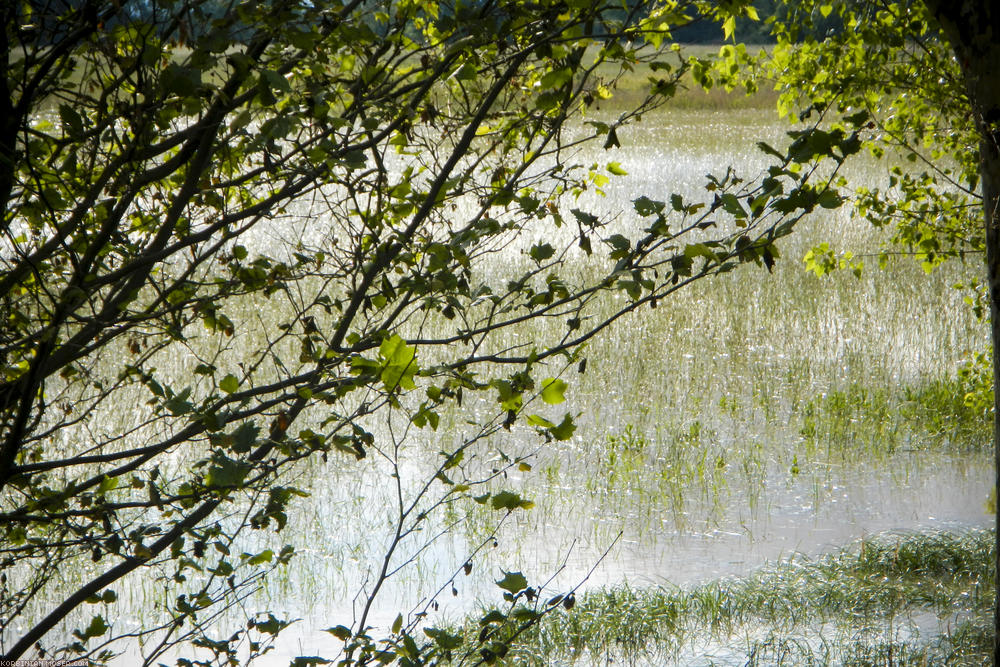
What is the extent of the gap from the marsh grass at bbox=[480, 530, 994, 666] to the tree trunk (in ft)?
2.65

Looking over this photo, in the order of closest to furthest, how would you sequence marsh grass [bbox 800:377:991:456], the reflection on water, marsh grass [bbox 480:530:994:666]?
marsh grass [bbox 480:530:994:666]
the reflection on water
marsh grass [bbox 800:377:991:456]

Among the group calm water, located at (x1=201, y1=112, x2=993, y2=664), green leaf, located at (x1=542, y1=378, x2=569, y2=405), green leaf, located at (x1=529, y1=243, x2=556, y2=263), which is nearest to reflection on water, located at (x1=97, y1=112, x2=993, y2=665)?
calm water, located at (x1=201, y1=112, x2=993, y2=664)

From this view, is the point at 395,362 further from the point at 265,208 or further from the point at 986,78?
the point at 986,78

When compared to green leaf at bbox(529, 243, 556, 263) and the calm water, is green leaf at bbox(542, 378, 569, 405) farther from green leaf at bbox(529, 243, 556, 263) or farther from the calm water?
the calm water

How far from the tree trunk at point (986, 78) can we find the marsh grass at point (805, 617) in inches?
31.8

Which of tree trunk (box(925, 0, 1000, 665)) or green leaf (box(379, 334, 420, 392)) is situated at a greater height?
tree trunk (box(925, 0, 1000, 665))

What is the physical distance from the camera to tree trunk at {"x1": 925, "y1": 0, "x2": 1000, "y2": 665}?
121 inches

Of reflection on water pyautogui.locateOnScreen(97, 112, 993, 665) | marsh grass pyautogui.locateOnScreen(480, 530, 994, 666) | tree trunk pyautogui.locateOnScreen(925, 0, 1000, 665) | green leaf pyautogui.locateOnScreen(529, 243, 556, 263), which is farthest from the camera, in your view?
reflection on water pyautogui.locateOnScreen(97, 112, 993, 665)

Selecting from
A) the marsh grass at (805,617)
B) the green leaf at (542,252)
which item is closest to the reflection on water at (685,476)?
the marsh grass at (805,617)

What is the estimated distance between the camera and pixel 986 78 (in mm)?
3148

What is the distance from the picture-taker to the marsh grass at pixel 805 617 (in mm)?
3922

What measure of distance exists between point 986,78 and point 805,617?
2.30 metres

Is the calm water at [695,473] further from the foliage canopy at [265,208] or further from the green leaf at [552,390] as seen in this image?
the green leaf at [552,390]

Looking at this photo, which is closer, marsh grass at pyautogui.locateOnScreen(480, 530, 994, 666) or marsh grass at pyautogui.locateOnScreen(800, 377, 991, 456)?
marsh grass at pyautogui.locateOnScreen(480, 530, 994, 666)
